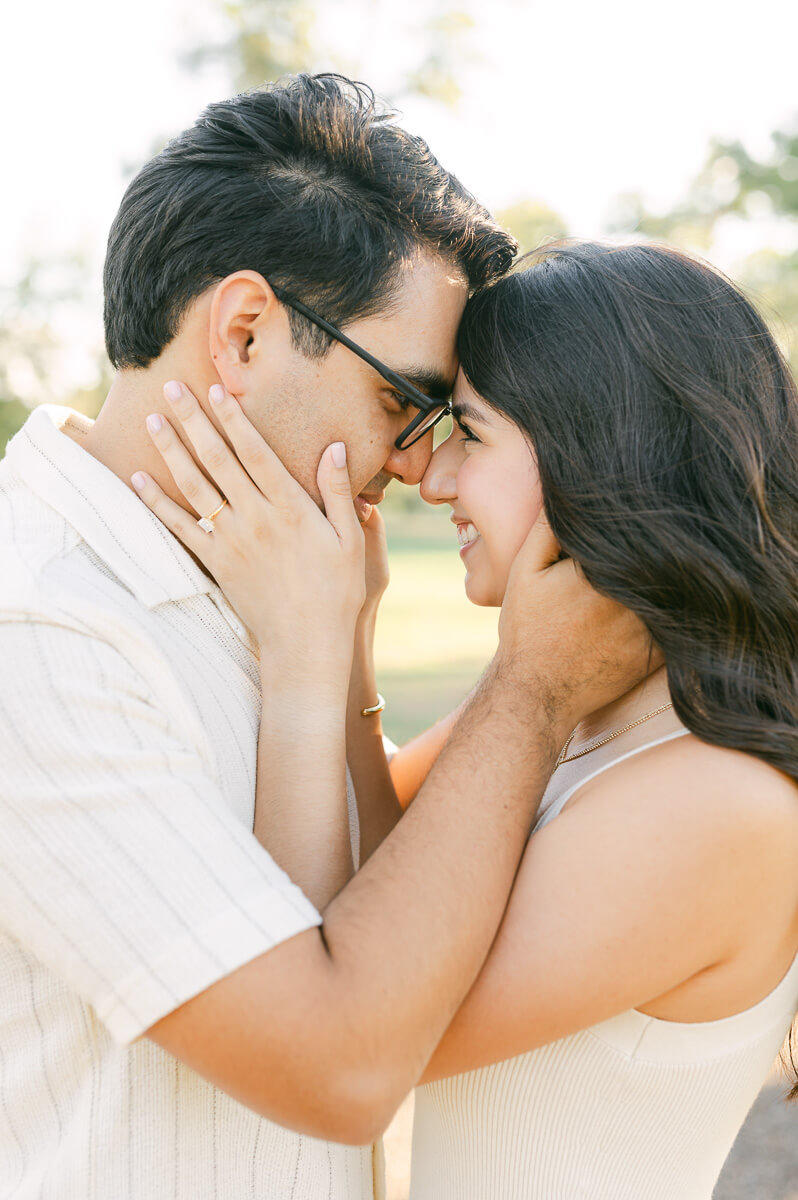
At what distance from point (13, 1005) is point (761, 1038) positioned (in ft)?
4.62

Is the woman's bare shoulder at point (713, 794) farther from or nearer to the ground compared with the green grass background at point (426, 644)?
farther from the ground

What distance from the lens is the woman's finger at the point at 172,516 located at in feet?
7.18

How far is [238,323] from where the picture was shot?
2.24 metres

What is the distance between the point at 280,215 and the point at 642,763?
146cm

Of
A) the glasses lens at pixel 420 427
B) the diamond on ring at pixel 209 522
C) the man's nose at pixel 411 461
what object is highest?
the diamond on ring at pixel 209 522

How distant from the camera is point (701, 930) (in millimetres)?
1734

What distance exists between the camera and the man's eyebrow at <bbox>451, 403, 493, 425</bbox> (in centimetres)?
246

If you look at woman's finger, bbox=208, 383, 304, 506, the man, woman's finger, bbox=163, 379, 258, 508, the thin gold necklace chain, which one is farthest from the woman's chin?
woman's finger, bbox=163, 379, 258, 508

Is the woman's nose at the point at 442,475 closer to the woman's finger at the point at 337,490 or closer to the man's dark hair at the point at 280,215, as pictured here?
the woman's finger at the point at 337,490

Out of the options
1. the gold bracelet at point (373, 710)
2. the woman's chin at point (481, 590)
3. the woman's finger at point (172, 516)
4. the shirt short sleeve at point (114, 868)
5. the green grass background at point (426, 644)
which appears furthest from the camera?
the green grass background at point (426, 644)

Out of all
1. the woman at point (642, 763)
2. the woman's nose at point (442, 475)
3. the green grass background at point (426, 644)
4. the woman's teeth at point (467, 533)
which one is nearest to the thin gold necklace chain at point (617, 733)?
the woman at point (642, 763)

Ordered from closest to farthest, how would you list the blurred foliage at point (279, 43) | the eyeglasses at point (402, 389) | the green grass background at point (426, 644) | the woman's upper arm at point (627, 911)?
the woman's upper arm at point (627, 911) → the eyeglasses at point (402, 389) → the green grass background at point (426, 644) → the blurred foliage at point (279, 43)

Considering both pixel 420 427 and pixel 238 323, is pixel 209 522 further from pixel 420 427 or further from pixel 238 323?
pixel 420 427

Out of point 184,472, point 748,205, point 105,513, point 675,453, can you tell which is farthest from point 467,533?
point 748,205
